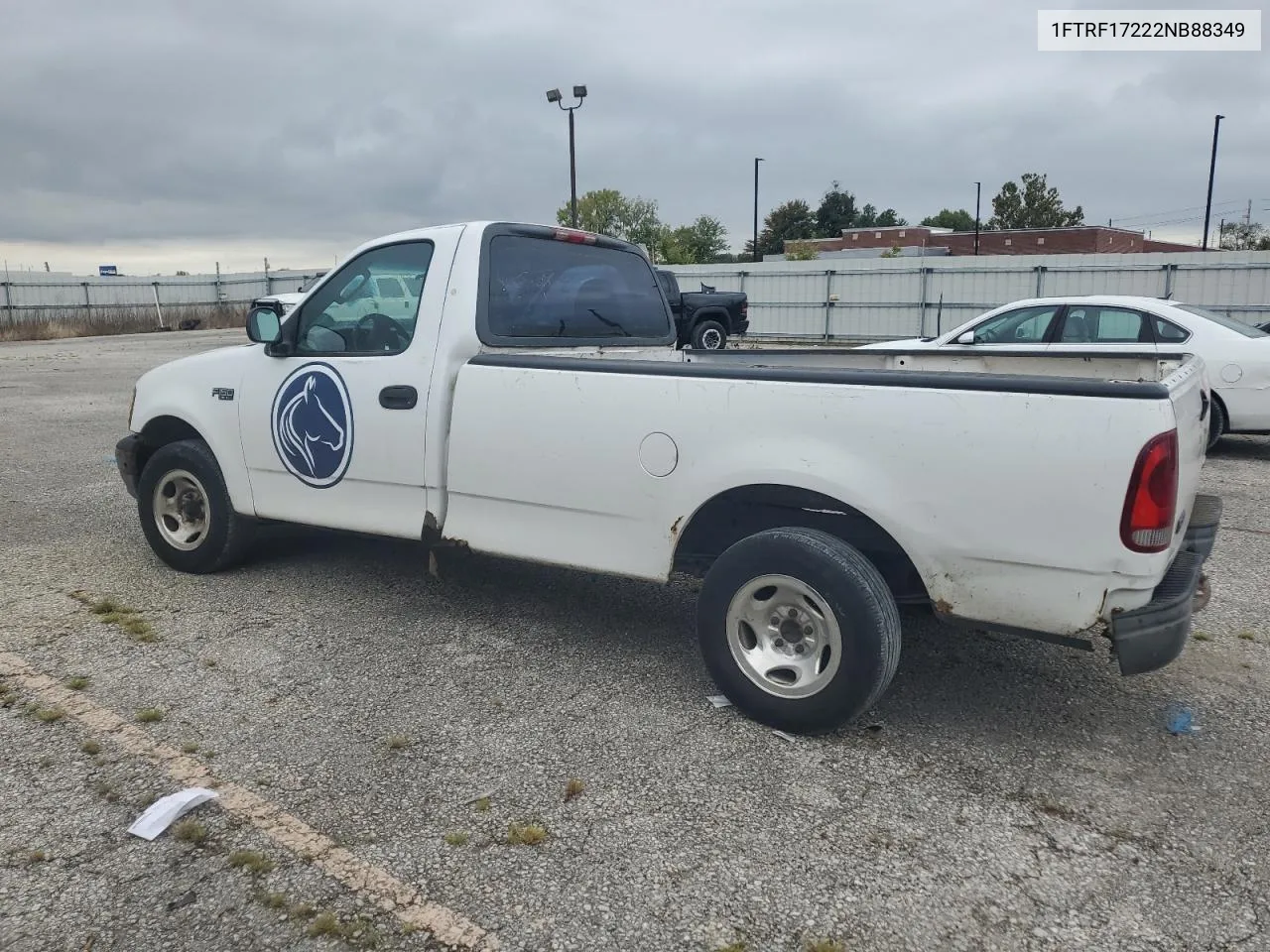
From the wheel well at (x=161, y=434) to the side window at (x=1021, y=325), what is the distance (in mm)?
7103

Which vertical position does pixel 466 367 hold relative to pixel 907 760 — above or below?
above

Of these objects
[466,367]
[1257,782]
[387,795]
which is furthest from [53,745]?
[1257,782]

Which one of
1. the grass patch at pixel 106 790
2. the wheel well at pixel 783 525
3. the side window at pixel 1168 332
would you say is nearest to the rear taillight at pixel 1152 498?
the wheel well at pixel 783 525

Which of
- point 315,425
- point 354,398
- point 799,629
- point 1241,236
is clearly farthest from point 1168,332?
point 1241,236

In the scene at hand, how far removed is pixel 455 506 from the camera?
4219mm

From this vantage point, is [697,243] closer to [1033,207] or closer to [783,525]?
[1033,207]

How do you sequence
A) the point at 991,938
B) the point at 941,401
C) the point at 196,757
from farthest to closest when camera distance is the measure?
the point at 196,757, the point at 941,401, the point at 991,938

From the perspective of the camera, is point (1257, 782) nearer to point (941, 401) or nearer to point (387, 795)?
point (941, 401)

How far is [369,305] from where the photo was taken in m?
4.59

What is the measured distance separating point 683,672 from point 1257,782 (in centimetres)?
204

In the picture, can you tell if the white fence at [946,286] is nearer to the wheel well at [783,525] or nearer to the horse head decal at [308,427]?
the wheel well at [783,525]

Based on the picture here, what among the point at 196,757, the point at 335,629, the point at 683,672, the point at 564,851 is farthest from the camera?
the point at 335,629

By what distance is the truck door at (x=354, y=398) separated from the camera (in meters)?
4.30

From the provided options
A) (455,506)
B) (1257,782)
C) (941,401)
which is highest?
(941,401)
